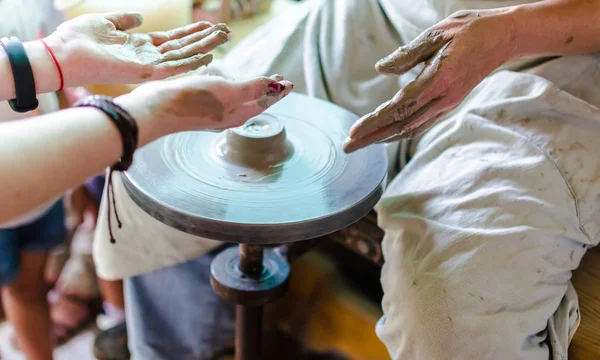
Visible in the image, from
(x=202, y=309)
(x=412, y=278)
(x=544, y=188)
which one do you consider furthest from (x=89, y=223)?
(x=544, y=188)

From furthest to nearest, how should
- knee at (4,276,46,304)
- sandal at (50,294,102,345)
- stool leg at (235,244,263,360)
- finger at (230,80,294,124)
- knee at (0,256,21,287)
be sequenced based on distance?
sandal at (50,294,102,345)
knee at (4,276,46,304)
knee at (0,256,21,287)
stool leg at (235,244,263,360)
finger at (230,80,294,124)

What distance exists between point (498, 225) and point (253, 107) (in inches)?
16.3

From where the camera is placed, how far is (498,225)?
90 centimetres

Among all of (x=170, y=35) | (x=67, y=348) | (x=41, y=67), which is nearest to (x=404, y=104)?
(x=170, y=35)

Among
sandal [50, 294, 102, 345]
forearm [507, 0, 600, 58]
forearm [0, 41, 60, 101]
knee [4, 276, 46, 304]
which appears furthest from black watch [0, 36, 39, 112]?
sandal [50, 294, 102, 345]

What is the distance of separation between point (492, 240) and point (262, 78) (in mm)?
419

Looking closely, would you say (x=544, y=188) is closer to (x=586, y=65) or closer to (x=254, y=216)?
(x=586, y=65)

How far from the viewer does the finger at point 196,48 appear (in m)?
0.96

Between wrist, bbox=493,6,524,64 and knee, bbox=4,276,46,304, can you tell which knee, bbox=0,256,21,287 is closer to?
knee, bbox=4,276,46,304

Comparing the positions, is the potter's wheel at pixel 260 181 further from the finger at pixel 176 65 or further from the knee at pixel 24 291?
the knee at pixel 24 291

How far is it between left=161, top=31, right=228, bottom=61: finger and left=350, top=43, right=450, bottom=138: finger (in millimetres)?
289

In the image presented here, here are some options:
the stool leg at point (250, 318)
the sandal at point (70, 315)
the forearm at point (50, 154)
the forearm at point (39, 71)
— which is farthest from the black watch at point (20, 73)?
the sandal at point (70, 315)

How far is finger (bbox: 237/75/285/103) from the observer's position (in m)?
0.81

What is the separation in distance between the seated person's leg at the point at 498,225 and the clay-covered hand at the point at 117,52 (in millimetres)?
410
